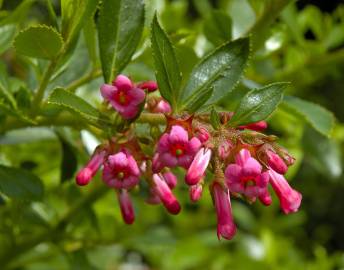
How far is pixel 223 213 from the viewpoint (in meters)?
0.96

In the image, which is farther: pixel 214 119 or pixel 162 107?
pixel 162 107

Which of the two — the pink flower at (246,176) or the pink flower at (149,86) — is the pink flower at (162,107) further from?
the pink flower at (246,176)

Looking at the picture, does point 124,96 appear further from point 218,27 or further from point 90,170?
point 218,27

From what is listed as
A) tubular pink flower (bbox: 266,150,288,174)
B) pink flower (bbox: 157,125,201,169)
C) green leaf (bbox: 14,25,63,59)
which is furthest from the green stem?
tubular pink flower (bbox: 266,150,288,174)

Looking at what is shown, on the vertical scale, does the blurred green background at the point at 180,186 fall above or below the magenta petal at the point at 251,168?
below

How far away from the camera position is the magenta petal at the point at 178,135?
0.88 metres

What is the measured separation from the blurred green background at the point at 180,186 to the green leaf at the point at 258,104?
0.94ft

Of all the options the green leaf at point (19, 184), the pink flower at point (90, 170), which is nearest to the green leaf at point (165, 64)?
the pink flower at point (90, 170)

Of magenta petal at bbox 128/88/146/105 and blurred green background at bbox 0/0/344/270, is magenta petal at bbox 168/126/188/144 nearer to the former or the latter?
magenta petal at bbox 128/88/146/105

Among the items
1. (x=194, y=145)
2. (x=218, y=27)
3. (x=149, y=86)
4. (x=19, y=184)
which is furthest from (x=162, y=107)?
(x=218, y=27)

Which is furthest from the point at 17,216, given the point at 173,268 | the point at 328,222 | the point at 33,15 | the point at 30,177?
the point at 328,222

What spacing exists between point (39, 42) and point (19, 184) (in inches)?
10.1

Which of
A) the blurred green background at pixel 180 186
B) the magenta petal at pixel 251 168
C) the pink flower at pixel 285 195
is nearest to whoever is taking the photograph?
the magenta petal at pixel 251 168

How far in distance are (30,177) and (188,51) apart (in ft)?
1.21
